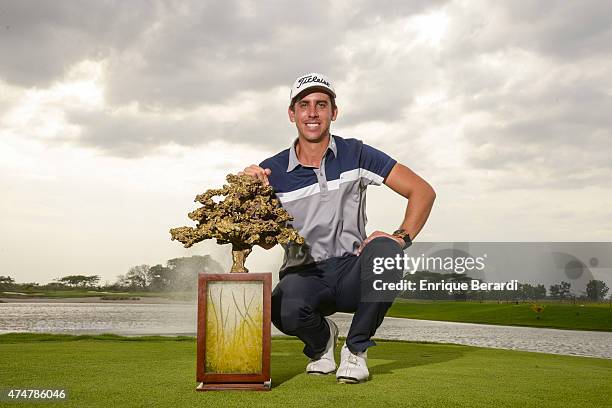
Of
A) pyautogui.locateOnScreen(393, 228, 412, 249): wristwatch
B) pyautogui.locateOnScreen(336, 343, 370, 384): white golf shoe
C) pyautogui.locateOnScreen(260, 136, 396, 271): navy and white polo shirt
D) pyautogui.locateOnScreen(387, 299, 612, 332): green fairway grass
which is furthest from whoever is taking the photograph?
pyautogui.locateOnScreen(387, 299, 612, 332): green fairway grass

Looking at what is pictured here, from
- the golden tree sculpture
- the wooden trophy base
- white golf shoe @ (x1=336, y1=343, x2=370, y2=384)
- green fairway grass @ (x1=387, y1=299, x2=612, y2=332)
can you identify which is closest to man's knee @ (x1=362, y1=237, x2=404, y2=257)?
the golden tree sculpture

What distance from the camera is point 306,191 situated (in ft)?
16.5

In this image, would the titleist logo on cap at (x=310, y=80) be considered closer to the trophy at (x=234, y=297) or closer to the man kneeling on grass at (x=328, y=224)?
the man kneeling on grass at (x=328, y=224)

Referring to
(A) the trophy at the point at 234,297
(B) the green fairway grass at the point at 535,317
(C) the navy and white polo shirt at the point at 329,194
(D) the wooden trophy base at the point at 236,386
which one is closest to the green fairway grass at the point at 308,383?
(D) the wooden trophy base at the point at 236,386

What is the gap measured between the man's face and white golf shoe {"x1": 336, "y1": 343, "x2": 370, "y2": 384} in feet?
6.06

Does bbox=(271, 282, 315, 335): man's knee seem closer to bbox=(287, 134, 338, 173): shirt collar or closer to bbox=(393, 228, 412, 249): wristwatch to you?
bbox=(393, 228, 412, 249): wristwatch

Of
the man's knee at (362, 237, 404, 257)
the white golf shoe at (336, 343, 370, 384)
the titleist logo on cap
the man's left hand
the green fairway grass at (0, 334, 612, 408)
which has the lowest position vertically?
the green fairway grass at (0, 334, 612, 408)

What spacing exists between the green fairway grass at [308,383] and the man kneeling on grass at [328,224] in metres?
0.46

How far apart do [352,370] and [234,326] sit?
2.89ft

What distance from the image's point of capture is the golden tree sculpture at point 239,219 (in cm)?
414

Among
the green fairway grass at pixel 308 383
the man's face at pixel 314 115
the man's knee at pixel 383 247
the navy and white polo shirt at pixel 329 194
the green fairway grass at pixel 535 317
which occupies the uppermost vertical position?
the man's face at pixel 314 115

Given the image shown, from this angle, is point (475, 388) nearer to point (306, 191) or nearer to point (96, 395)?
point (306, 191)

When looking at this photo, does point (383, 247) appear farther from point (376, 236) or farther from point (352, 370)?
point (352, 370)

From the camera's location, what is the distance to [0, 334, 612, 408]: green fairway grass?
3537 millimetres
